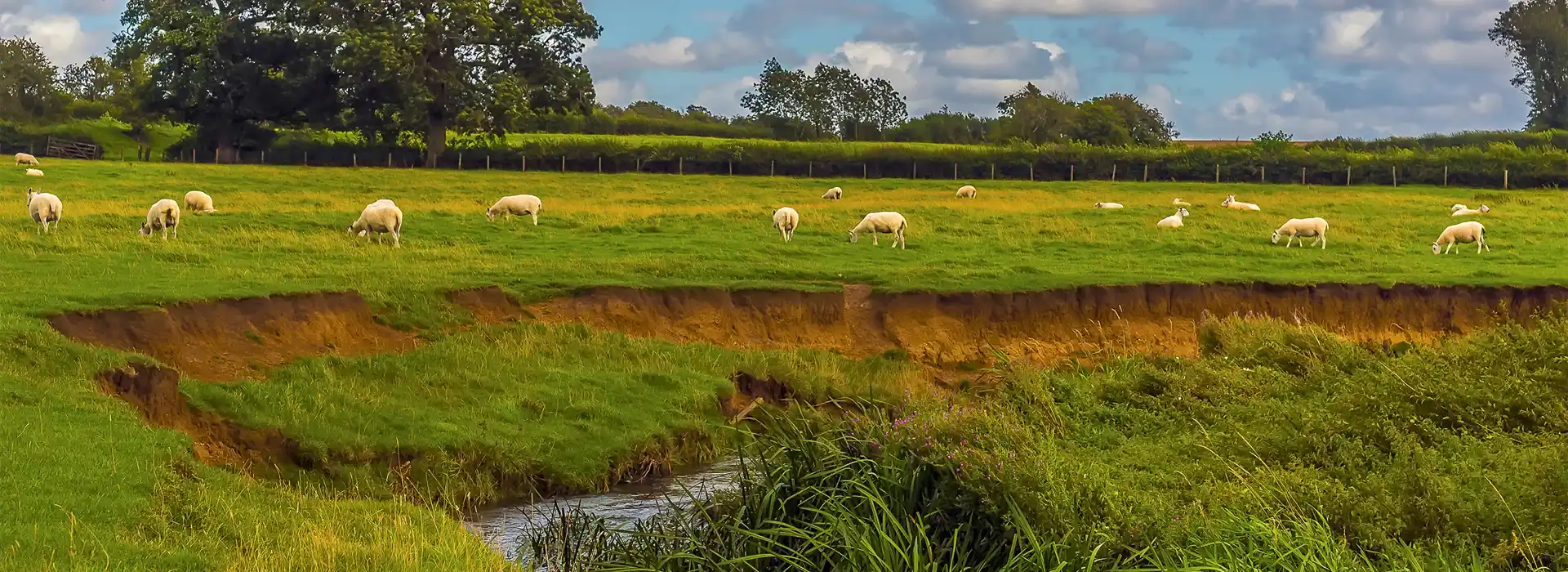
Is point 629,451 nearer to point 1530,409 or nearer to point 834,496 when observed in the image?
point 834,496

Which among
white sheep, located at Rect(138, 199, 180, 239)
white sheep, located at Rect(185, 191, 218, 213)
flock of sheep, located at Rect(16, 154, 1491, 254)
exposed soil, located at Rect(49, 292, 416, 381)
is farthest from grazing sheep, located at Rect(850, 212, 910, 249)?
white sheep, located at Rect(185, 191, 218, 213)

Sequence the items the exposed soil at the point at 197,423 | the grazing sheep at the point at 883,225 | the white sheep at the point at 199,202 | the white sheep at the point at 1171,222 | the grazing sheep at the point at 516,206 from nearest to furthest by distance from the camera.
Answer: the exposed soil at the point at 197,423
the grazing sheep at the point at 883,225
the white sheep at the point at 199,202
the grazing sheep at the point at 516,206
the white sheep at the point at 1171,222

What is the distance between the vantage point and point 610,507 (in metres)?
15.1

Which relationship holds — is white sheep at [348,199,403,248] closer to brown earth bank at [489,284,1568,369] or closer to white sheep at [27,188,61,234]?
white sheep at [27,188,61,234]

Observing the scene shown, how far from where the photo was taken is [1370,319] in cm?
2672

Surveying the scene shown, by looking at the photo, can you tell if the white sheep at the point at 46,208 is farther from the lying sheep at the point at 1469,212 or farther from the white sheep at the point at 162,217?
the lying sheep at the point at 1469,212

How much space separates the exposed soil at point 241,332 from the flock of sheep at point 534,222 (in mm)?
8087

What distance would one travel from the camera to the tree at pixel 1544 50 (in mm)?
107938

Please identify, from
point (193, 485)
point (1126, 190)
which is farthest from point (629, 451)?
point (1126, 190)

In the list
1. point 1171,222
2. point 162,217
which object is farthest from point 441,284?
point 1171,222

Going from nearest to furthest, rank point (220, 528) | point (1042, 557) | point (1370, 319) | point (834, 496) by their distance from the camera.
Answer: point (1042, 557), point (834, 496), point (220, 528), point (1370, 319)

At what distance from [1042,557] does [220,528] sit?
640 centimetres

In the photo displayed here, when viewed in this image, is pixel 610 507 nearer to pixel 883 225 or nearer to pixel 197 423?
pixel 197 423

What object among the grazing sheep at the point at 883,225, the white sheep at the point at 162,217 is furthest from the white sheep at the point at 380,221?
the grazing sheep at the point at 883,225
